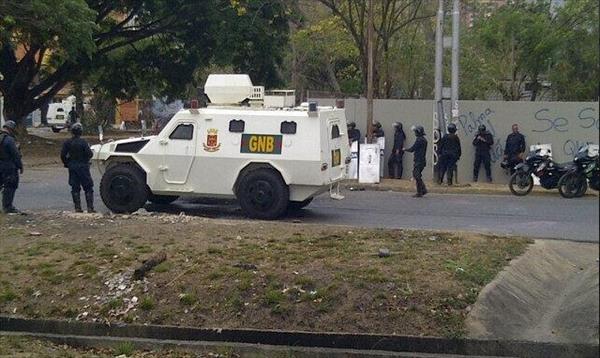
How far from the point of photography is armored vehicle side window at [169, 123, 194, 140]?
53.3ft

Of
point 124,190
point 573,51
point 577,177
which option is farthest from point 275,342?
point 573,51

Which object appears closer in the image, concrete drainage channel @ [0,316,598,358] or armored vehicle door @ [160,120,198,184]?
concrete drainage channel @ [0,316,598,358]

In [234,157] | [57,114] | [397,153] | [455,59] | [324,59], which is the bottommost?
[397,153]

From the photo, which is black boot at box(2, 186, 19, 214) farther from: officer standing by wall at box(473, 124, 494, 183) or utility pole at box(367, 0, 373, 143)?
officer standing by wall at box(473, 124, 494, 183)

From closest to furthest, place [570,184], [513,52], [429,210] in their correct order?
[429,210] < [570,184] < [513,52]

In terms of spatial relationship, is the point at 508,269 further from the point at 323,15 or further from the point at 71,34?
the point at 323,15

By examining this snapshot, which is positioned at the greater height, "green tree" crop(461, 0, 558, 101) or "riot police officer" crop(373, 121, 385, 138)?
"green tree" crop(461, 0, 558, 101)

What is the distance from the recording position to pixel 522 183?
68.7ft

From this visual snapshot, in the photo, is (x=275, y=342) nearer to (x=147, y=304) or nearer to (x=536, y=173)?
(x=147, y=304)

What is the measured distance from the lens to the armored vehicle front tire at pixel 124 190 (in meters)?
16.3

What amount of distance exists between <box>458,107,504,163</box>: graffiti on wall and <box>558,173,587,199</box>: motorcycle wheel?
4916 millimetres

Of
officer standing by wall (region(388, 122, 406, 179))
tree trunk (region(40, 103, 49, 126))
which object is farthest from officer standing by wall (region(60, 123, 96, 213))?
tree trunk (region(40, 103, 49, 126))

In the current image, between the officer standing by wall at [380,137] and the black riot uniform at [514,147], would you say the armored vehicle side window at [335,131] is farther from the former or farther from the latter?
the officer standing by wall at [380,137]

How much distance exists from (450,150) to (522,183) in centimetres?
197
